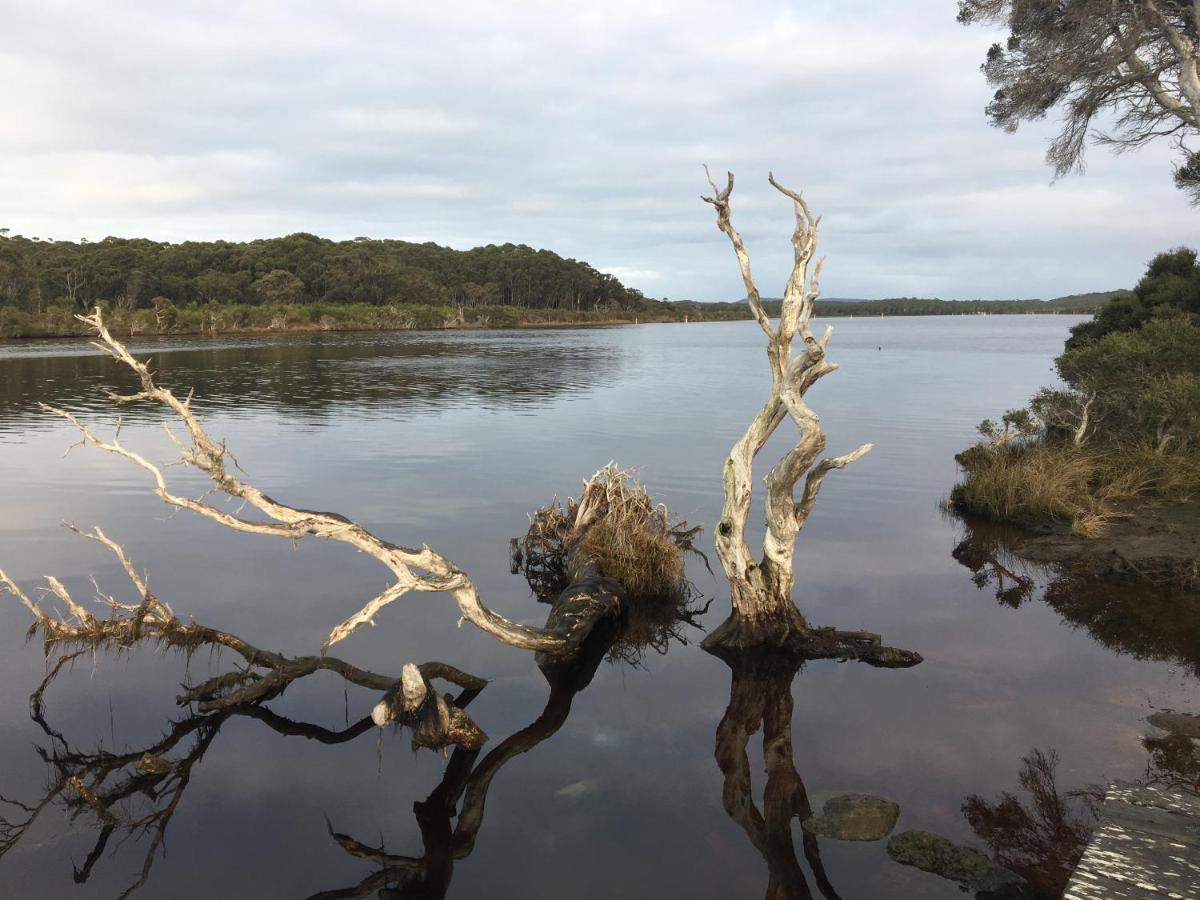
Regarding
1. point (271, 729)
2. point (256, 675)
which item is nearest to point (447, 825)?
point (271, 729)

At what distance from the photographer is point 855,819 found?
7.00 meters

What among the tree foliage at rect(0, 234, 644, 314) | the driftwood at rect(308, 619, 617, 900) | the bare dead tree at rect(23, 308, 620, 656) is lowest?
the driftwood at rect(308, 619, 617, 900)

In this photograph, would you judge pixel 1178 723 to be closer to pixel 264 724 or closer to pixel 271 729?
pixel 271 729

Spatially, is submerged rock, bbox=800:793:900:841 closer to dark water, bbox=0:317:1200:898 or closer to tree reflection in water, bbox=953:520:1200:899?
dark water, bbox=0:317:1200:898

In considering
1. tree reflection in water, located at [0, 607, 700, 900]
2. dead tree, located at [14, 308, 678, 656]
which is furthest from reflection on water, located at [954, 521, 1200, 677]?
tree reflection in water, located at [0, 607, 700, 900]

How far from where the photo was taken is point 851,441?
2744 centimetres

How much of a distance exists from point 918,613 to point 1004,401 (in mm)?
28570

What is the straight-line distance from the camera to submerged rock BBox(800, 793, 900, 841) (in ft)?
22.4

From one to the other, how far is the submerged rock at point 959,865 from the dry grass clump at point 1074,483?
10793mm

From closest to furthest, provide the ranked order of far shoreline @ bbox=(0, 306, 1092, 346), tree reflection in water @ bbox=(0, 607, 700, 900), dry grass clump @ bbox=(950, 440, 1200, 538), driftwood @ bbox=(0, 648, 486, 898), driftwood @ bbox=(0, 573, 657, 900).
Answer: tree reflection in water @ bbox=(0, 607, 700, 900)
driftwood @ bbox=(0, 573, 657, 900)
driftwood @ bbox=(0, 648, 486, 898)
dry grass clump @ bbox=(950, 440, 1200, 538)
far shoreline @ bbox=(0, 306, 1092, 346)

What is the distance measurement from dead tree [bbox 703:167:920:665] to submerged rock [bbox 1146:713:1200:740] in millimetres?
3025

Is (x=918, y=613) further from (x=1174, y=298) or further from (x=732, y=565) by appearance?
(x=1174, y=298)

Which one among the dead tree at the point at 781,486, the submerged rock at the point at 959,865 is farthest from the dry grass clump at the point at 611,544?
the submerged rock at the point at 959,865

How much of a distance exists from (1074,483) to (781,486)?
32.0 feet
